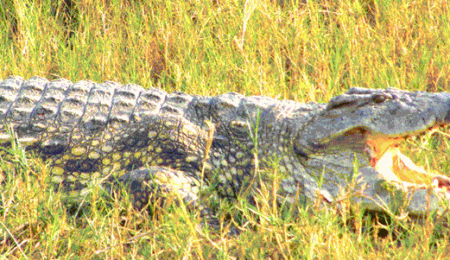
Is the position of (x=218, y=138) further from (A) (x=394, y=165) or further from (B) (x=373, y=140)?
(A) (x=394, y=165)

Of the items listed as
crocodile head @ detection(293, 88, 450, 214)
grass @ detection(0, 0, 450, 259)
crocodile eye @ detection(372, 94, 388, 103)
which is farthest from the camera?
grass @ detection(0, 0, 450, 259)

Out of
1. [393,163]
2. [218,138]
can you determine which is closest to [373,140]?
[393,163]

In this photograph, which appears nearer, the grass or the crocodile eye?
the crocodile eye

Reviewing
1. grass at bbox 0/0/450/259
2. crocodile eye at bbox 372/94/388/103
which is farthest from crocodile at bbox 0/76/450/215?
grass at bbox 0/0/450/259

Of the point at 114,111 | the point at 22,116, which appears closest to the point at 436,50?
the point at 114,111

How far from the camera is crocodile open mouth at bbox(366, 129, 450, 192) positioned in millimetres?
2631

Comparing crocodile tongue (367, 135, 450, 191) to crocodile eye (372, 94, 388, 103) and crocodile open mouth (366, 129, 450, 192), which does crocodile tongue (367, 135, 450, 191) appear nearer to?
crocodile open mouth (366, 129, 450, 192)

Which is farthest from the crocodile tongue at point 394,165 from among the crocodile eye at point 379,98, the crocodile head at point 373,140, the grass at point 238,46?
the grass at point 238,46

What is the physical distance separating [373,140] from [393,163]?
0.19m

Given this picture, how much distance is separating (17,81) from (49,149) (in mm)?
673

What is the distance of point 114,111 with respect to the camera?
3.21 metres

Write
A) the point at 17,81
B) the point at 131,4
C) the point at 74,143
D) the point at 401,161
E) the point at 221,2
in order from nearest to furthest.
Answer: the point at 401,161
the point at 74,143
the point at 17,81
the point at 221,2
the point at 131,4

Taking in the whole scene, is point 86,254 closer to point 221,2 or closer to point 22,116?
point 22,116

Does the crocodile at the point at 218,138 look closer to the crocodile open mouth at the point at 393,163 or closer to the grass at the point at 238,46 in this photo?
the crocodile open mouth at the point at 393,163
